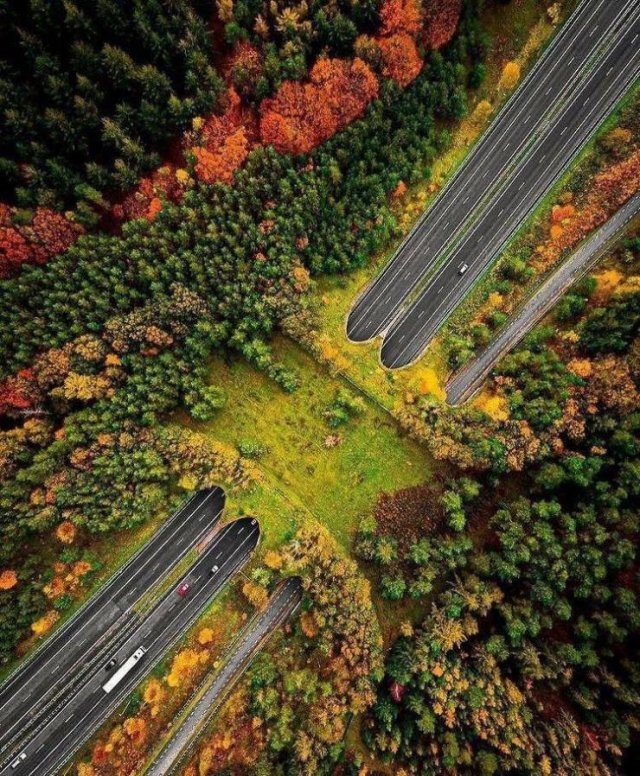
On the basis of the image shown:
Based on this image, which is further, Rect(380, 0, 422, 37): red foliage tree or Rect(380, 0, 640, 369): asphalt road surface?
Rect(380, 0, 640, 369): asphalt road surface

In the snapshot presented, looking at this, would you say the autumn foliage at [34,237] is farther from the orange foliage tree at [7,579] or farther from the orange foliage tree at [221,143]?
the orange foliage tree at [7,579]

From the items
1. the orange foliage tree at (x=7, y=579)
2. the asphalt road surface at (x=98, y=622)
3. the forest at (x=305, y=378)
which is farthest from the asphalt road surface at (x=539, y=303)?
the orange foliage tree at (x=7, y=579)

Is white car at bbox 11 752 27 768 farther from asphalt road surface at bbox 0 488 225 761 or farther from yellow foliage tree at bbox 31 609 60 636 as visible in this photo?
yellow foliage tree at bbox 31 609 60 636

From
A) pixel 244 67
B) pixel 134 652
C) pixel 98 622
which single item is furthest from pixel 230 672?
pixel 244 67

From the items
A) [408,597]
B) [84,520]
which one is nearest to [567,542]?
[408,597]

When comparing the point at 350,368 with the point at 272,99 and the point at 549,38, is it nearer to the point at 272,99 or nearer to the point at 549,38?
the point at 272,99

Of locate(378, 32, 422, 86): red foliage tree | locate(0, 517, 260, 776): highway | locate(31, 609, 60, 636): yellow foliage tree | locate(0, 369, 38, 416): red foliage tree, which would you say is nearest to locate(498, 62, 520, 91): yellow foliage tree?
locate(378, 32, 422, 86): red foliage tree
